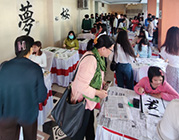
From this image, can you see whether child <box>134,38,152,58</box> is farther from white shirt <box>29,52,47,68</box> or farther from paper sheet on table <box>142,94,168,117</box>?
white shirt <box>29,52,47,68</box>

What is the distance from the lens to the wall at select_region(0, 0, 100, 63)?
9.31 ft

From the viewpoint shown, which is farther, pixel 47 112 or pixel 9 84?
pixel 47 112

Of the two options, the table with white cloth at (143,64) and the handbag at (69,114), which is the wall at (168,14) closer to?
the table with white cloth at (143,64)

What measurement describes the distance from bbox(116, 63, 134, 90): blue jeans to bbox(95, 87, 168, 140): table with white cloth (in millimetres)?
793

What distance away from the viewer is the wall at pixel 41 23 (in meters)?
2.84

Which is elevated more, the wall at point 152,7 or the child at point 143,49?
the wall at point 152,7

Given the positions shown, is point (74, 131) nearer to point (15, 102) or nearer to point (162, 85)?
point (15, 102)

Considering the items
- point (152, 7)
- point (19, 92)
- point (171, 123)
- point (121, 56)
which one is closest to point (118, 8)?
point (152, 7)

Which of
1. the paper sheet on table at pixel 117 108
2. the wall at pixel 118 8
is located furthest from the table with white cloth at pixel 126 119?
the wall at pixel 118 8

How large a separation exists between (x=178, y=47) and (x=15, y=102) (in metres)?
2.08

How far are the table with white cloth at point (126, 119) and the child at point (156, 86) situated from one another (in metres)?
0.08

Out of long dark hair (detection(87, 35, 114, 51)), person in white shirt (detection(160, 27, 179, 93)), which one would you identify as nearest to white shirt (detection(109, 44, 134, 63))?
person in white shirt (detection(160, 27, 179, 93))

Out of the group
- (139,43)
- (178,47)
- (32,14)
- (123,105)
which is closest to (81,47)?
(32,14)

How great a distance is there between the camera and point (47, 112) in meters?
2.37
